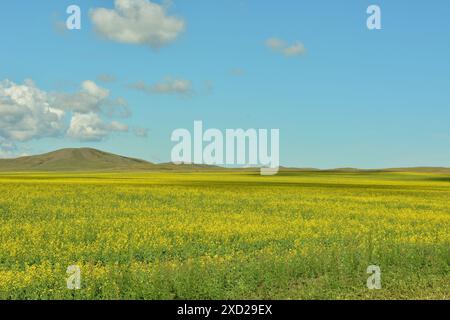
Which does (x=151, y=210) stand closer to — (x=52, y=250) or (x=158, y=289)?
(x=52, y=250)

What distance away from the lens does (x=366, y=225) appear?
23.8 metres

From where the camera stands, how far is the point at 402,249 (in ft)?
50.6

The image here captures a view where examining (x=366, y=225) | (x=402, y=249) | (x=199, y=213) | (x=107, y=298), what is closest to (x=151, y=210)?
(x=199, y=213)

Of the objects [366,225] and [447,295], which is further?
[366,225]

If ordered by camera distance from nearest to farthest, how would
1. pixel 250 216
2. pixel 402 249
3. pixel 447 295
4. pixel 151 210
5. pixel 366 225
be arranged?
pixel 447 295 < pixel 402 249 < pixel 366 225 < pixel 250 216 < pixel 151 210
